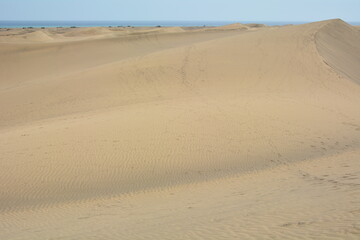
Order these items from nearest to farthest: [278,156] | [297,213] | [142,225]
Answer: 1. [297,213]
2. [142,225]
3. [278,156]

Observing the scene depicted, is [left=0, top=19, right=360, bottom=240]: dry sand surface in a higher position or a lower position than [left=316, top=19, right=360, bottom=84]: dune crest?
lower

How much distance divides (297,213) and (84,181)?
15.4 ft

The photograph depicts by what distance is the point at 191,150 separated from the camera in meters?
9.98

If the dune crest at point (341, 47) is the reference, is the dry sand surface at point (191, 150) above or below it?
below

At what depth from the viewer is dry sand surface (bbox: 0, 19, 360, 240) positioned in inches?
233

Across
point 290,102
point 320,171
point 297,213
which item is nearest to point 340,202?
point 297,213

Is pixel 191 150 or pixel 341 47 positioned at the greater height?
pixel 341 47

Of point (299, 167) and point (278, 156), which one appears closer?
point (299, 167)

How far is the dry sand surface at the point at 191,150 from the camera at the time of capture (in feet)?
19.4

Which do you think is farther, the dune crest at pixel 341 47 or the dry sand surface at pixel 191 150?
the dune crest at pixel 341 47

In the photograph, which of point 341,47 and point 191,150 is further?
point 341,47

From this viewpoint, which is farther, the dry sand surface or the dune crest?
the dune crest

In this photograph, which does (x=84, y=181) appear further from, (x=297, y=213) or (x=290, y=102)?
(x=290, y=102)

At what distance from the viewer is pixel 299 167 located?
8.82m
